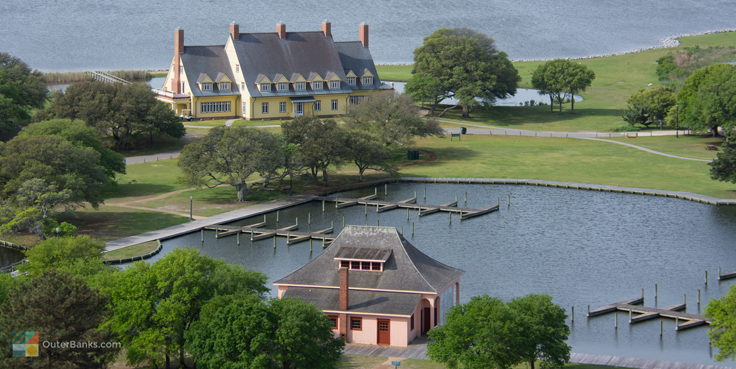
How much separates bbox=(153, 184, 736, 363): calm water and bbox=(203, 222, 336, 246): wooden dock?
2.92 ft

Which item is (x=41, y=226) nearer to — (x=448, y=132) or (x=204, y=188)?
(x=204, y=188)

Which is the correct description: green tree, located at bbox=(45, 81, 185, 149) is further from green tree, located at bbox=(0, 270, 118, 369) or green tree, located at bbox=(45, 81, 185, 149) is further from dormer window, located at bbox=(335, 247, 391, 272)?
green tree, located at bbox=(0, 270, 118, 369)

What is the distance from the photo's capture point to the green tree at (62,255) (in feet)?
244

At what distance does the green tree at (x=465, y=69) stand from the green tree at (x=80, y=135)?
173 feet

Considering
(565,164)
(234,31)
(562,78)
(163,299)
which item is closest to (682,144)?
(565,164)

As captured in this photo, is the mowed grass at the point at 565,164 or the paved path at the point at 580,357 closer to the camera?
the paved path at the point at 580,357

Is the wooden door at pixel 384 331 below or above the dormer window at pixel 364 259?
below

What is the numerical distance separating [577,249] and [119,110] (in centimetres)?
5798

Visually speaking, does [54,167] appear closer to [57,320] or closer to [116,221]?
[116,221]

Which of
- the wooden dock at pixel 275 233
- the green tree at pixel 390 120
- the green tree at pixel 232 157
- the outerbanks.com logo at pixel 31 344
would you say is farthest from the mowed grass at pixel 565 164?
the outerbanks.com logo at pixel 31 344

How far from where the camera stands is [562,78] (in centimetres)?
16025

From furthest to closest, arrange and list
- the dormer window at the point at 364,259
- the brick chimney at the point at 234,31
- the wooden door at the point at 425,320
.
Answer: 1. the brick chimney at the point at 234,31
2. the dormer window at the point at 364,259
3. the wooden door at the point at 425,320

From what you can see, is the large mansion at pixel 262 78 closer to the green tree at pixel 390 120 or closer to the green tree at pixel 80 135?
Answer: the green tree at pixel 390 120

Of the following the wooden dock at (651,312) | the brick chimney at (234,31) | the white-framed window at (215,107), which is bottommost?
the wooden dock at (651,312)
